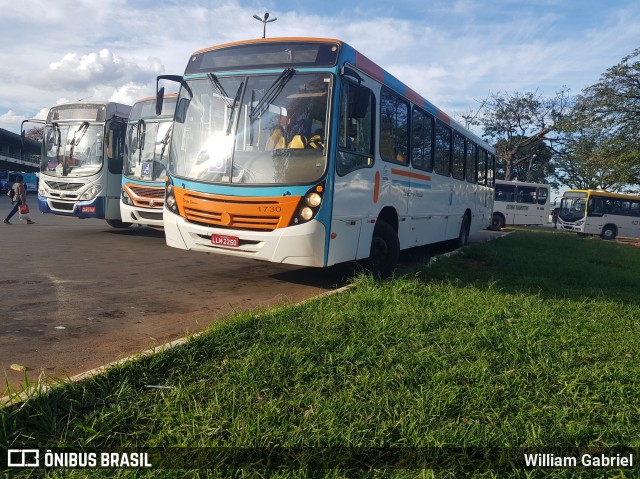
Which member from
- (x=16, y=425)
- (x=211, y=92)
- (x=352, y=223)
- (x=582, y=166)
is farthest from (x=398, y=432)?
(x=582, y=166)

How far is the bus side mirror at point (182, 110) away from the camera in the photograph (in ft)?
21.9

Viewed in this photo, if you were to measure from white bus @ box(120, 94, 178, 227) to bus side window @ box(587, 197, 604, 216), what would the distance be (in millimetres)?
25546

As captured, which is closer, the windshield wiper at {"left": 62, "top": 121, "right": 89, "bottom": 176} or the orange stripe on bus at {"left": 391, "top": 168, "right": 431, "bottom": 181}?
the orange stripe on bus at {"left": 391, "top": 168, "right": 431, "bottom": 181}

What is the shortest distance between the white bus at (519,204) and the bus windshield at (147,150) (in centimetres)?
2219

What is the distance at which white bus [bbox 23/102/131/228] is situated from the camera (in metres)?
12.0

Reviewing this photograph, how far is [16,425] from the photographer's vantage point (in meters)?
2.52

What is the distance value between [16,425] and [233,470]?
1.19 m

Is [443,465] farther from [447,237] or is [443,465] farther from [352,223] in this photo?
[447,237]

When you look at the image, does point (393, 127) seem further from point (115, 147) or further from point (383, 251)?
point (115, 147)

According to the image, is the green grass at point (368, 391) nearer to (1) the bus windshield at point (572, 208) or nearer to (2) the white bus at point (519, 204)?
(2) the white bus at point (519, 204)

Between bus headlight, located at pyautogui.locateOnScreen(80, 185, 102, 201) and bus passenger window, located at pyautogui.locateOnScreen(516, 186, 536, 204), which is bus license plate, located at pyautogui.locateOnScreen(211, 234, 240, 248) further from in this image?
bus passenger window, located at pyautogui.locateOnScreen(516, 186, 536, 204)

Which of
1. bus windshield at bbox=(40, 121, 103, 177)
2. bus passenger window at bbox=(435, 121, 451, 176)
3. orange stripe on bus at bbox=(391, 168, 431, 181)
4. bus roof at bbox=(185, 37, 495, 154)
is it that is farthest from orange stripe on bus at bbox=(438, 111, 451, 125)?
bus windshield at bbox=(40, 121, 103, 177)

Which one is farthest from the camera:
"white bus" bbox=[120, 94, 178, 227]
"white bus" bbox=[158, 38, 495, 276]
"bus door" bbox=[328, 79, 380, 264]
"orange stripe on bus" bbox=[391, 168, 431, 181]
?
"white bus" bbox=[120, 94, 178, 227]

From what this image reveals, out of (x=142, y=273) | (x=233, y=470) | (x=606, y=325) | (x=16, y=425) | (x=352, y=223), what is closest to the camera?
(x=233, y=470)
